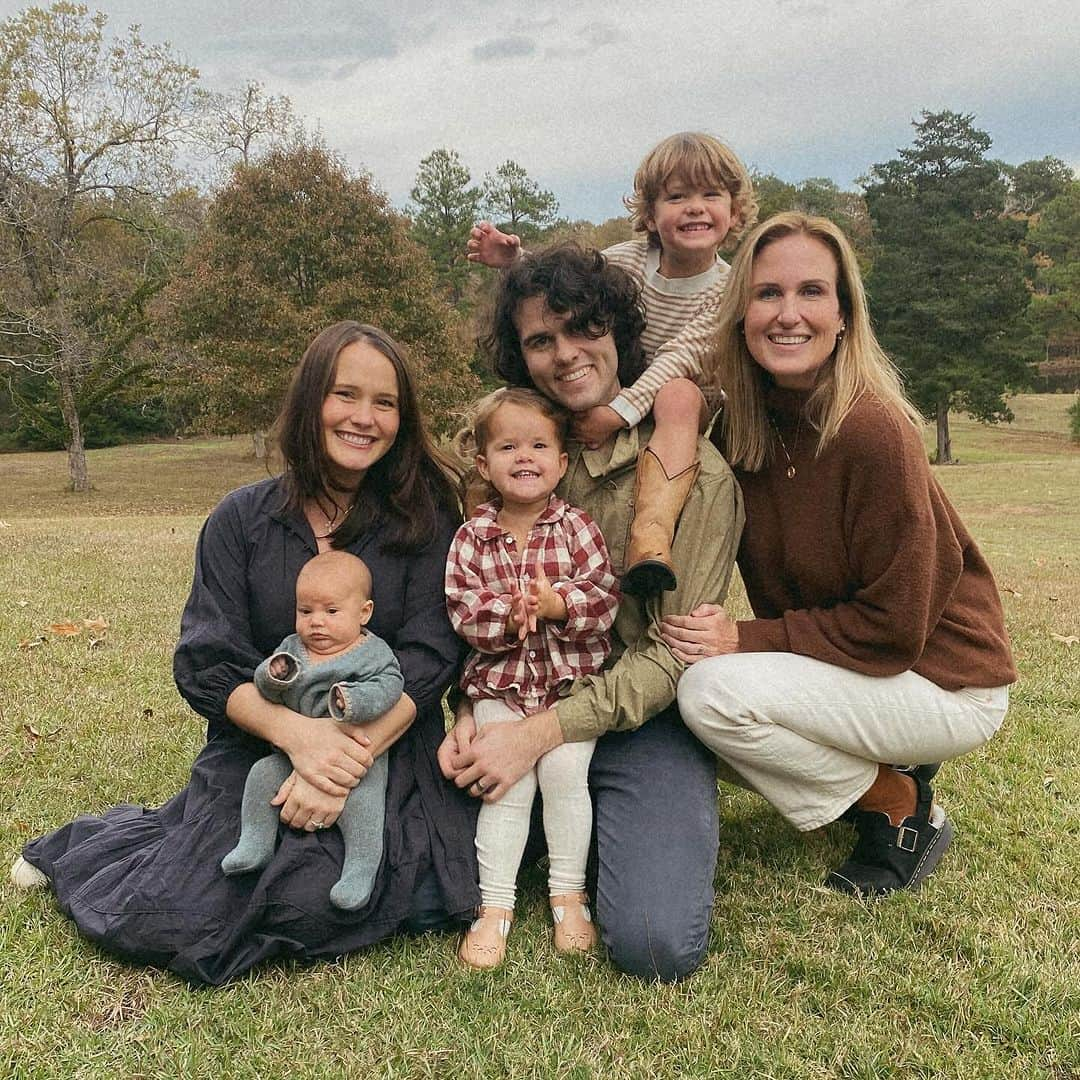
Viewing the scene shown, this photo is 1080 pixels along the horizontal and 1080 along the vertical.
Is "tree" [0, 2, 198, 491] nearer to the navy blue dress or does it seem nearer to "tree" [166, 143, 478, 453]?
"tree" [166, 143, 478, 453]

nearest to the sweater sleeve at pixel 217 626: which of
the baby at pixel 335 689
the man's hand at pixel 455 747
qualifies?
the baby at pixel 335 689

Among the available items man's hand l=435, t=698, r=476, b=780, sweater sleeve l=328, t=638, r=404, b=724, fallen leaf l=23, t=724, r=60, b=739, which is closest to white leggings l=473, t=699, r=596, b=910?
man's hand l=435, t=698, r=476, b=780

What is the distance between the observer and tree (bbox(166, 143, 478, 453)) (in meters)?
20.4

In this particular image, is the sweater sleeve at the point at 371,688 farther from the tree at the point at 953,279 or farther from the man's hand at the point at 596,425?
the tree at the point at 953,279

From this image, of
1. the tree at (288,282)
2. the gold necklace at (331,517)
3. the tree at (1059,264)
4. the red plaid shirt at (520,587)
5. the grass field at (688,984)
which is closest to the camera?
the grass field at (688,984)

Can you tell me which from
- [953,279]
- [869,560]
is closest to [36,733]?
[869,560]

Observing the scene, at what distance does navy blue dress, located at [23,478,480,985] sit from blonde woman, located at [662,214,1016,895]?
76cm

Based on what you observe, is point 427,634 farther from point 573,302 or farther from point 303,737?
point 573,302

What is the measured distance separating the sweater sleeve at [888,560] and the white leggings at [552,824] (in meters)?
0.73

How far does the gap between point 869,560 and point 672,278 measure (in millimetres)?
1681

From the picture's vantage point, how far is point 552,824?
272 cm

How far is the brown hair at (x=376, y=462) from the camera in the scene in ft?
9.23

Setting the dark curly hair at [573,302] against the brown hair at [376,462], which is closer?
the brown hair at [376,462]

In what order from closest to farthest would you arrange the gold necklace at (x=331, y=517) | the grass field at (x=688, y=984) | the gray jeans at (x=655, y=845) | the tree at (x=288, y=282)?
1. the grass field at (x=688, y=984)
2. the gray jeans at (x=655, y=845)
3. the gold necklace at (x=331, y=517)
4. the tree at (x=288, y=282)
